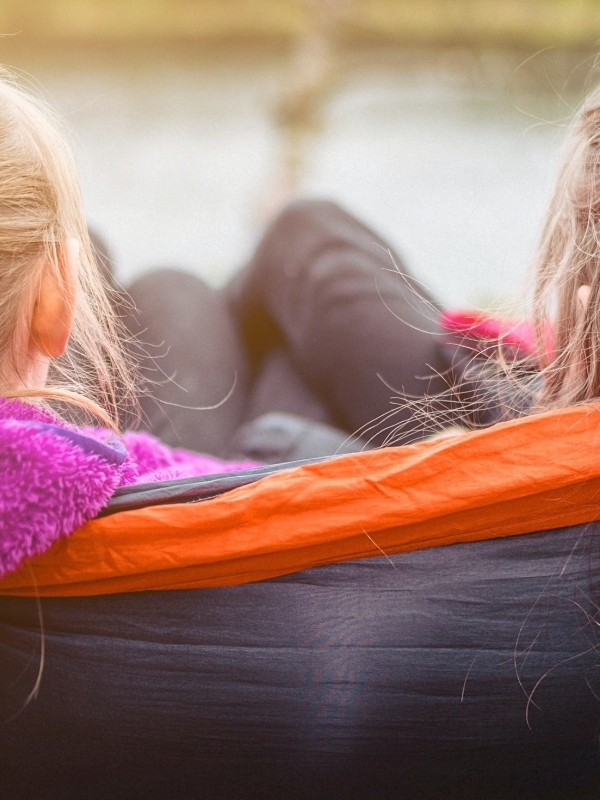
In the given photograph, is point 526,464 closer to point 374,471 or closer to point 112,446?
point 374,471

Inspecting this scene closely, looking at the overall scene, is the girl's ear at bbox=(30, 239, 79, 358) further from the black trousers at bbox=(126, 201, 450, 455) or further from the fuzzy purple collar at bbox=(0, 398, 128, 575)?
the black trousers at bbox=(126, 201, 450, 455)

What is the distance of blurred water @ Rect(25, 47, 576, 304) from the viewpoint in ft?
8.46

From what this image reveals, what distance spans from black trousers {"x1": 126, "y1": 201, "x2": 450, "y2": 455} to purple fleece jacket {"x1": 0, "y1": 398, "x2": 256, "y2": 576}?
1.62 ft

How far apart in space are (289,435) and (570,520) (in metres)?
0.54

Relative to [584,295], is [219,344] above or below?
below

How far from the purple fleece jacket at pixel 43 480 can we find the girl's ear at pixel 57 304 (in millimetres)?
58

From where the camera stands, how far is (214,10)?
3.68 meters

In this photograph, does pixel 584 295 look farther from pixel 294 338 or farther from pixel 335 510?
pixel 294 338

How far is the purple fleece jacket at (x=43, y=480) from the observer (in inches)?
18.6

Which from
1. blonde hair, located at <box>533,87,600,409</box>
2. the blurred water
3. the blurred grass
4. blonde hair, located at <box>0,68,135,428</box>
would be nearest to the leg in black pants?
blonde hair, located at <box>533,87,600,409</box>

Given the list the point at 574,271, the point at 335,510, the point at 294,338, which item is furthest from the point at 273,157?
the point at 335,510

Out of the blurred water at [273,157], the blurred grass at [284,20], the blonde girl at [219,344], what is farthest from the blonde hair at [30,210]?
the blurred grass at [284,20]

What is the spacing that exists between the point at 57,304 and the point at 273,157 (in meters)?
2.72

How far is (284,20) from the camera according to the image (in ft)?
11.8
